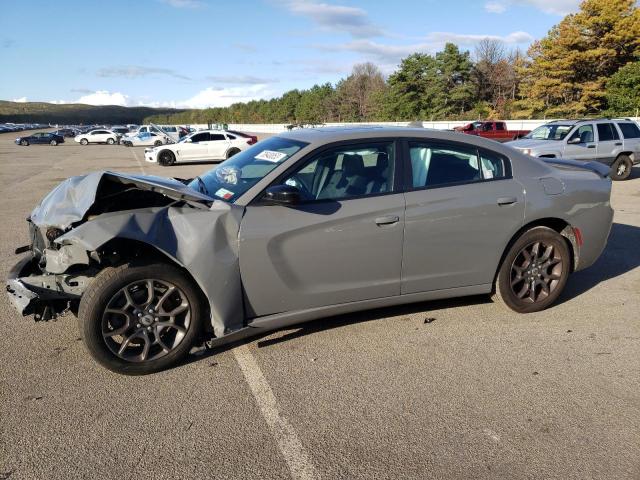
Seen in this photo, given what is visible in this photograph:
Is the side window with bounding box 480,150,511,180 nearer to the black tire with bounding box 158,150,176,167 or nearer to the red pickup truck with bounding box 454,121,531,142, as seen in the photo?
the black tire with bounding box 158,150,176,167

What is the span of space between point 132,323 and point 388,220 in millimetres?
1970

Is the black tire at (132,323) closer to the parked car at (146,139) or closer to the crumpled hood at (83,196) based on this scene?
the crumpled hood at (83,196)

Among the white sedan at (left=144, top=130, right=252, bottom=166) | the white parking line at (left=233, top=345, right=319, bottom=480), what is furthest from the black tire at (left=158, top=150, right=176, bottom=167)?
the white parking line at (left=233, top=345, right=319, bottom=480)

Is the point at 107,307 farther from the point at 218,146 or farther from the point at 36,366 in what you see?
the point at 218,146

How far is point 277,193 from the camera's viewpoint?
3.46 meters

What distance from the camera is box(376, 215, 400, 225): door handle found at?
12.4ft

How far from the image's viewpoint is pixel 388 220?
12.5 feet

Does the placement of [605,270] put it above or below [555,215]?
below

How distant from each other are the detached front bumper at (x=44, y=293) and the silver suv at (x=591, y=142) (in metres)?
11.6

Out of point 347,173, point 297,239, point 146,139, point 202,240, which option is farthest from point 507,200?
point 146,139

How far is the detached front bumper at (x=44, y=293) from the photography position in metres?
3.34

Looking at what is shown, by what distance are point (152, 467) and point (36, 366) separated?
5.08 feet

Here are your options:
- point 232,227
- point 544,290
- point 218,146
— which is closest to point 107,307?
point 232,227

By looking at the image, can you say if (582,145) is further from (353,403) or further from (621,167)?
(353,403)
